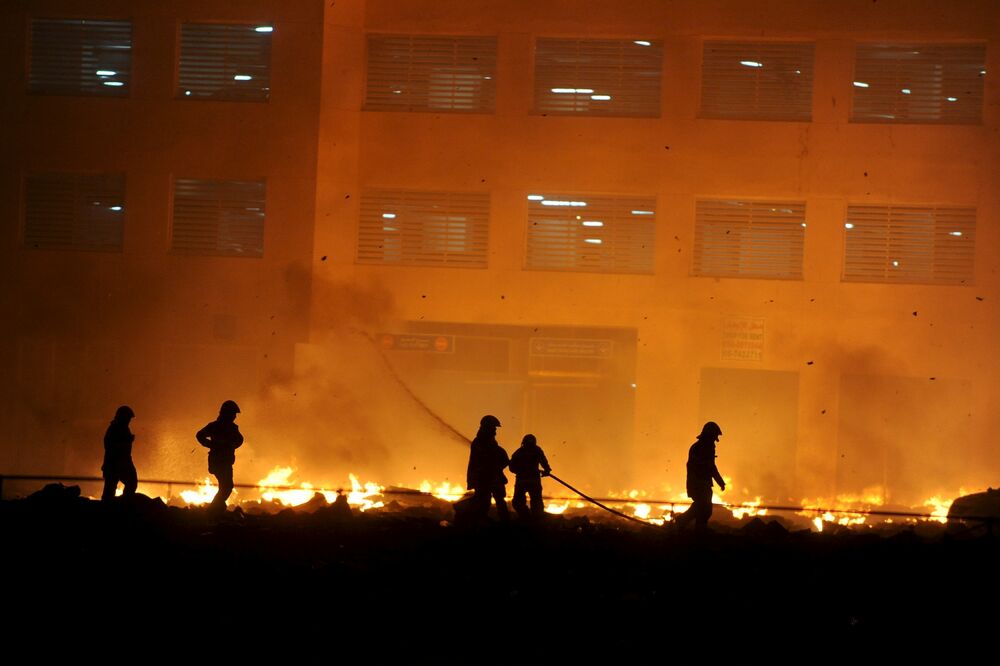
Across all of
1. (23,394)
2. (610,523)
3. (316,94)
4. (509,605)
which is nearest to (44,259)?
(23,394)

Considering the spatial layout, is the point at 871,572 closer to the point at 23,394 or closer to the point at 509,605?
the point at 509,605

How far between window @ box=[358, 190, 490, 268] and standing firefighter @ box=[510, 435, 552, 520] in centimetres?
513

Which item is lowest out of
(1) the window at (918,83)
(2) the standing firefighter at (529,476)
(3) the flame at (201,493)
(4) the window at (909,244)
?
(3) the flame at (201,493)

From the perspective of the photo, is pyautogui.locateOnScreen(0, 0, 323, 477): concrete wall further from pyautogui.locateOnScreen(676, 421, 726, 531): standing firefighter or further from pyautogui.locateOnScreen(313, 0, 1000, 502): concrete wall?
pyautogui.locateOnScreen(676, 421, 726, 531): standing firefighter

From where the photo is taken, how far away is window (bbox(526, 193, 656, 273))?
699 inches

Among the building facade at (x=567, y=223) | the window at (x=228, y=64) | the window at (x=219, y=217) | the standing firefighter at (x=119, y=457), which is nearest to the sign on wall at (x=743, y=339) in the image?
the building facade at (x=567, y=223)

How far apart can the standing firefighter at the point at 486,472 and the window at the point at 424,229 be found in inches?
216

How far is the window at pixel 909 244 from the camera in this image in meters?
17.3

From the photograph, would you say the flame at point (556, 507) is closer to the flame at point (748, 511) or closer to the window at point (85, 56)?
the flame at point (748, 511)

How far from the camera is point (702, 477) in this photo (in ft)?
41.9

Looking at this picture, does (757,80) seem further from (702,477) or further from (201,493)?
(201,493)

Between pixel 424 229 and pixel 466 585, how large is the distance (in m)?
9.36

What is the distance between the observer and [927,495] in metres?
17.0

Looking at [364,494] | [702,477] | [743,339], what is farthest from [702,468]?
[364,494]
